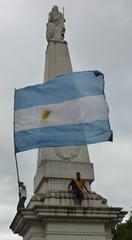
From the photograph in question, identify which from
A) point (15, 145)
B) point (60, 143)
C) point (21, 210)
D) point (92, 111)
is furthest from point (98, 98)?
point (21, 210)

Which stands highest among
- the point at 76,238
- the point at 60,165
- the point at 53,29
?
the point at 53,29

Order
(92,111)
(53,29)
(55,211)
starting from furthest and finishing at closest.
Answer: (53,29) → (92,111) → (55,211)

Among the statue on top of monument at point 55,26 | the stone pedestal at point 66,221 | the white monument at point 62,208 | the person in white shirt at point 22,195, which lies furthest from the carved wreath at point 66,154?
the statue on top of monument at point 55,26

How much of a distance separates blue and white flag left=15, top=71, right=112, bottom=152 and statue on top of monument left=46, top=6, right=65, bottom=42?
4.42 meters

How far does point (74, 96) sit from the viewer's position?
18.4 metres

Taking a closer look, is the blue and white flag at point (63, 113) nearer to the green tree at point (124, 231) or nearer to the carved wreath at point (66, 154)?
the carved wreath at point (66, 154)

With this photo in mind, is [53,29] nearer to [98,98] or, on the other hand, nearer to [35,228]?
[98,98]

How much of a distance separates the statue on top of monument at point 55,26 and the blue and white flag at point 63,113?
14.5 ft

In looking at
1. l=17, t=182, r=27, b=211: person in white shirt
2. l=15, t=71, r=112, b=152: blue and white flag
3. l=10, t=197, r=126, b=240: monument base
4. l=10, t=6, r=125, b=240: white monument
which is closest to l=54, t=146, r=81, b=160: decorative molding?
l=10, t=6, r=125, b=240: white monument

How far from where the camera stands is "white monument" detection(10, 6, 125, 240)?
17000mm

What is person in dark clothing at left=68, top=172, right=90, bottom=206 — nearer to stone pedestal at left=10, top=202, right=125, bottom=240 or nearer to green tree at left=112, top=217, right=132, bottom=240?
stone pedestal at left=10, top=202, right=125, bottom=240

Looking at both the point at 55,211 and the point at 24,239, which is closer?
the point at 55,211

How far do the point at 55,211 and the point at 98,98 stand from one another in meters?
4.49

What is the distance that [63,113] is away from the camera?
18.1 m
